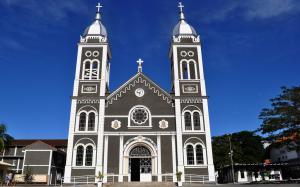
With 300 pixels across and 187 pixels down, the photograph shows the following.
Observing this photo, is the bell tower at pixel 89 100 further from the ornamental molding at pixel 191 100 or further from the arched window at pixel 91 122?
the ornamental molding at pixel 191 100

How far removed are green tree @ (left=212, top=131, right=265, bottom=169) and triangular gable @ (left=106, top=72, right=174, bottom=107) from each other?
28295 millimetres

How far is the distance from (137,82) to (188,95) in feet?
20.8

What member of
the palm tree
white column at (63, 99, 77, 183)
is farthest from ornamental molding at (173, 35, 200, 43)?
the palm tree

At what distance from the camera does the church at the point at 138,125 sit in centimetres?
3091

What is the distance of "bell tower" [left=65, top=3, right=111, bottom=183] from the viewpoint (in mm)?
31000

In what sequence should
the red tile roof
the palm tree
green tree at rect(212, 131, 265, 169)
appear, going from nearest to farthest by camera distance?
1. the palm tree
2. the red tile roof
3. green tree at rect(212, 131, 265, 169)

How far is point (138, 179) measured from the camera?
3194 cm

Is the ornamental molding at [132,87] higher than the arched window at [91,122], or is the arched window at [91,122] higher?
the ornamental molding at [132,87]

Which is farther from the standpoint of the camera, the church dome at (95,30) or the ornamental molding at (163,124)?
the church dome at (95,30)

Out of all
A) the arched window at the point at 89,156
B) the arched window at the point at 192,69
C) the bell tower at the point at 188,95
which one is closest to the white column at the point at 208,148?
the bell tower at the point at 188,95

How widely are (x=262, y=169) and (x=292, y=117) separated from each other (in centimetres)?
2190

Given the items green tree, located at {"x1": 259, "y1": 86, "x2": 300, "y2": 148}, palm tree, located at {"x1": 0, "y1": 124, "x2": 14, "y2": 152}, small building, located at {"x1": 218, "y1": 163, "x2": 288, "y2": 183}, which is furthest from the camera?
small building, located at {"x1": 218, "y1": 163, "x2": 288, "y2": 183}

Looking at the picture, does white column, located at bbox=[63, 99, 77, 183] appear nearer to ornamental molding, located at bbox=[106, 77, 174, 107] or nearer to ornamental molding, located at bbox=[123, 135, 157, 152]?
ornamental molding, located at bbox=[106, 77, 174, 107]

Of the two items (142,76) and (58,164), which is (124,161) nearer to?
(142,76)
